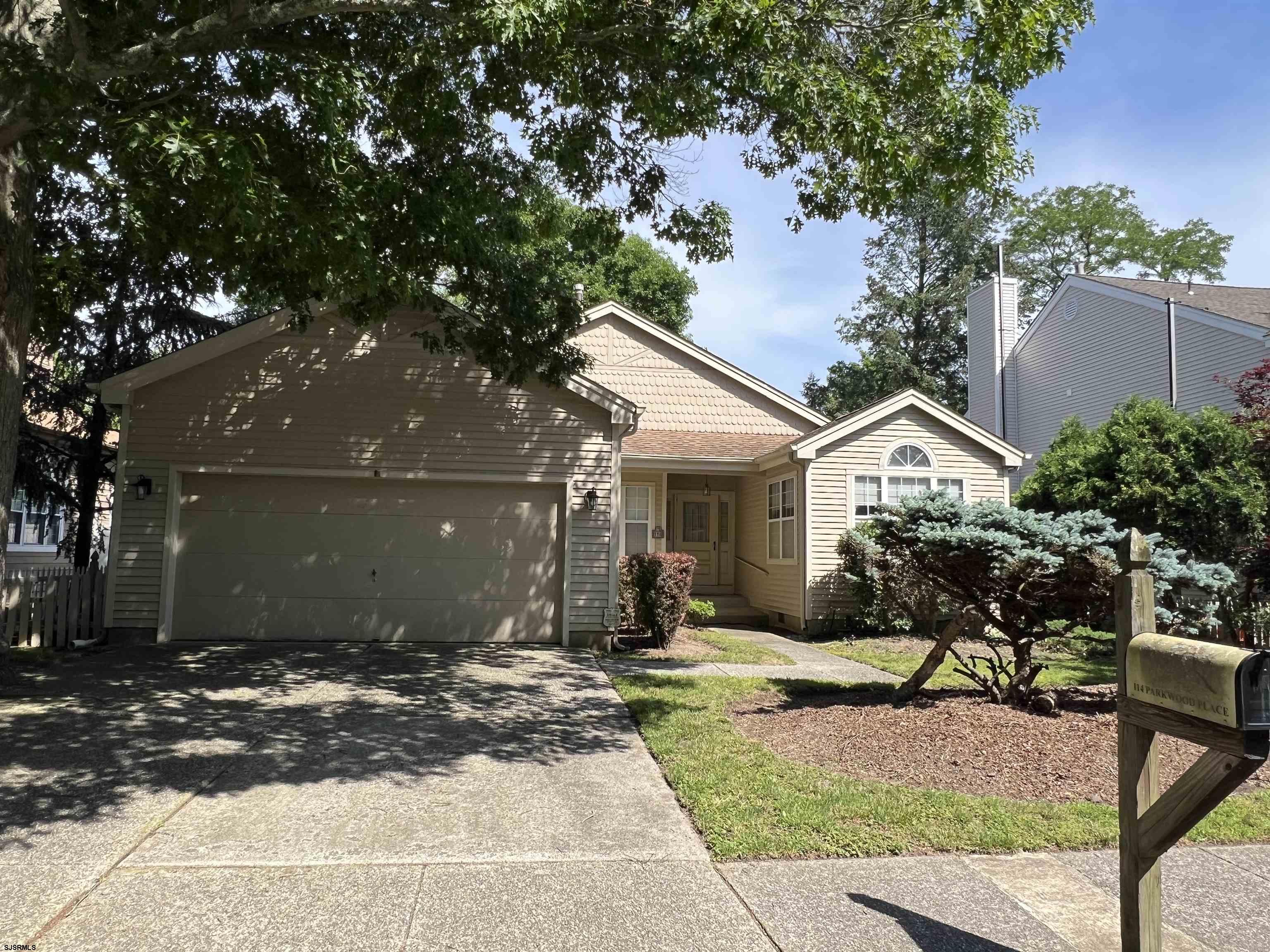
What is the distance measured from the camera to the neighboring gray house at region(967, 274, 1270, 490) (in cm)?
1825

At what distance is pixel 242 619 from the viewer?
11633 millimetres

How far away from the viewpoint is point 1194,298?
1981 centimetres

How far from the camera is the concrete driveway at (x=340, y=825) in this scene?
362cm

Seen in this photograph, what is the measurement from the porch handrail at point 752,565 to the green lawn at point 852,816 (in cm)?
1030

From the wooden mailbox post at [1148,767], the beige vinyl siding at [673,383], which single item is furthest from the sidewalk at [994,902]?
the beige vinyl siding at [673,383]

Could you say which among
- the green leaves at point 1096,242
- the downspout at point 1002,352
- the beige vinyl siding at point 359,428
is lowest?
the beige vinyl siding at point 359,428

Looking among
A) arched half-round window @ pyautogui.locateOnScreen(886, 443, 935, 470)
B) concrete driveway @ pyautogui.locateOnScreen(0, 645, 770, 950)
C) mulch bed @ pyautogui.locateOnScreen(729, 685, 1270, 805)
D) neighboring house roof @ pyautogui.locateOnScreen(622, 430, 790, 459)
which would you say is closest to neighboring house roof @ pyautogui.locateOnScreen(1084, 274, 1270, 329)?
arched half-round window @ pyautogui.locateOnScreen(886, 443, 935, 470)

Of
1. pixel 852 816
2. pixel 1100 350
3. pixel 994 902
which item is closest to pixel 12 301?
pixel 852 816

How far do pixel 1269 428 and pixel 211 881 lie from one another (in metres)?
13.5

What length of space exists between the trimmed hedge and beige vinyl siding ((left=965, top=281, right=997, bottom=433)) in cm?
1725

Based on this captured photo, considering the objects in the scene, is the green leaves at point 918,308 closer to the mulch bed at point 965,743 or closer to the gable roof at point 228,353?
the gable roof at point 228,353

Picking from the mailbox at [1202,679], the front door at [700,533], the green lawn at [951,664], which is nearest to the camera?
the mailbox at [1202,679]

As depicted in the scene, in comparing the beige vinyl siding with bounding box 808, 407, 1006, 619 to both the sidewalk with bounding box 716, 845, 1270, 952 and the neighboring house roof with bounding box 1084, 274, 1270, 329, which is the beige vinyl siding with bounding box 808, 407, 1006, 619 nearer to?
the neighboring house roof with bounding box 1084, 274, 1270, 329

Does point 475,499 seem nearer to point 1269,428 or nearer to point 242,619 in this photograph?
point 242,619
